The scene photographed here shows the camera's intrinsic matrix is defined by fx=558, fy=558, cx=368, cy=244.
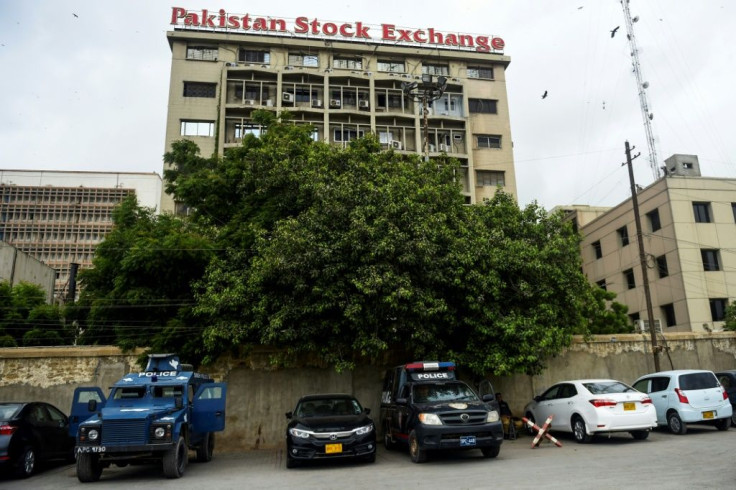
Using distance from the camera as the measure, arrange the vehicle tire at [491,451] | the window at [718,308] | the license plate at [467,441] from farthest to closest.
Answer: the window at [718,308]
the vehicle tire at [491,451]
the license plate at [467,441]

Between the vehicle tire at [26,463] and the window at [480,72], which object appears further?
the window at [480,72]

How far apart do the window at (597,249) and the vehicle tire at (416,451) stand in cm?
3397

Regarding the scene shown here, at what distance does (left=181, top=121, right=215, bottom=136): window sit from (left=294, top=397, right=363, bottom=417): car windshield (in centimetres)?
3031

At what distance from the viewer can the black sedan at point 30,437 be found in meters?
10.6

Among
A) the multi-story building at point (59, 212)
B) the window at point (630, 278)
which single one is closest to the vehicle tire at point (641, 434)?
the window at point (630, 278)

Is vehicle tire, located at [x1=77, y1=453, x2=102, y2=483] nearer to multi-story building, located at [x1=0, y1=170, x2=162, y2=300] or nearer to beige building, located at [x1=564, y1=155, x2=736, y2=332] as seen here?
beige building, located at [x1=564, y1=155, x2=736, y2=332]

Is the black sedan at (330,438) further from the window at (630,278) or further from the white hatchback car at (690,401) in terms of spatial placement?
the window at (630,278)

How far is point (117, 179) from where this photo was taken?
7056cm

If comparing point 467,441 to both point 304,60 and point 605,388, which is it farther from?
point 304,60

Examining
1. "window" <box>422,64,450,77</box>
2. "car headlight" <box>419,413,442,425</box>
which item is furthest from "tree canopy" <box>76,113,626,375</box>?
"window" <box>422,64,450,77</box>

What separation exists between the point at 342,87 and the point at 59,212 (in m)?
44.6

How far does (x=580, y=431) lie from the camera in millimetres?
13570

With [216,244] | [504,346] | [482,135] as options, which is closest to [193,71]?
[482,135]

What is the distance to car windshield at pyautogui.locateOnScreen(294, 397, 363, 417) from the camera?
41.6 ft
